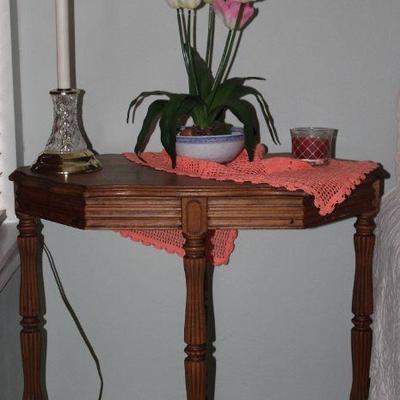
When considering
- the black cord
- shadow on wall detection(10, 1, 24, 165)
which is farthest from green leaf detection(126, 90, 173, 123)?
the black cord

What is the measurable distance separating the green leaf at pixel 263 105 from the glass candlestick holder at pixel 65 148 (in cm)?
33

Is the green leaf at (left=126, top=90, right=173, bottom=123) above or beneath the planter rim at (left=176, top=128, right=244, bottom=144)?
above

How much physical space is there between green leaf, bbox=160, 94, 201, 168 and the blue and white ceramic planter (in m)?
0.04

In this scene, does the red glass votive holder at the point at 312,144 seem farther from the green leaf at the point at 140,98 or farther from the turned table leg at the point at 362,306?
the green leaf at the point at 140,98

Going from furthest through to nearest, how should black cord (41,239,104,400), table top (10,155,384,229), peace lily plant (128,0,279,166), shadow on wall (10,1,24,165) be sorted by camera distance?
black cord (41,239,104,400) → shadow on wall (10,1,24,165) → peace lily plant (128,0,279,166) → table top (10,155,384,229)

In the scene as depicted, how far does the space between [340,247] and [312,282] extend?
11 centimetres

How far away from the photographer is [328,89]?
1.91 meters

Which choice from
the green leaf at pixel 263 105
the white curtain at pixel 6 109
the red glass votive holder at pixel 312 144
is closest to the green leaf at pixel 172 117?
the green leaf at pixel 263 105

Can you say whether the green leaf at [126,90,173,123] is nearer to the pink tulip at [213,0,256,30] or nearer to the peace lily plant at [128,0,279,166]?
the peace lily plant at [128,0,279,166]

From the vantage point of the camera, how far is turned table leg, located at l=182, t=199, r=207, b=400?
4.96ft

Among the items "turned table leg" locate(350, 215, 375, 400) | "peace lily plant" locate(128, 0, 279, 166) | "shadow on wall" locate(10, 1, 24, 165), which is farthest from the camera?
"shadow on wall" locate(10, 1, 24, 165)

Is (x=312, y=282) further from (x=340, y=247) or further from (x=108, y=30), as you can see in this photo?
(x=108, y=30)

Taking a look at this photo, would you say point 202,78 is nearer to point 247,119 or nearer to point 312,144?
point 247,119

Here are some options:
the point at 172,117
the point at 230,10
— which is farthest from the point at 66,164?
the point at 230,10
